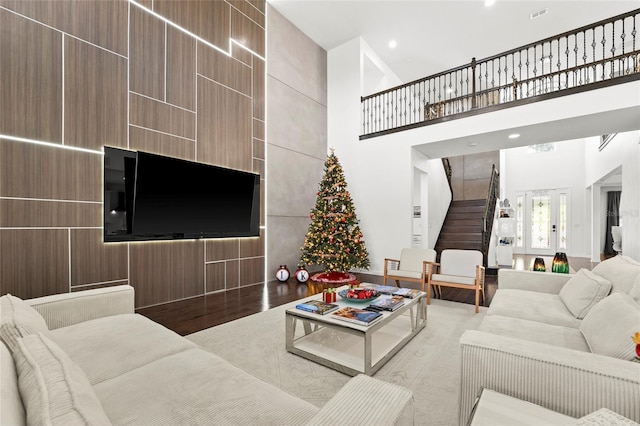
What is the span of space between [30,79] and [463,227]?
345 inches

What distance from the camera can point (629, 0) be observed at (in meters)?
5.70

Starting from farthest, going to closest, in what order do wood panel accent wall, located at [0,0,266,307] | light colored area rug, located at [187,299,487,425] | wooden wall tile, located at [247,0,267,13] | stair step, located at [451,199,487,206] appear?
1. stair step, located at [451,199,487,206]
2. wooden wall tile, located at [247,0,267,13]
3. wood panel accent wall, located at [0,0,266,307]
4. light colored area rug, located at [187,299,487,425]

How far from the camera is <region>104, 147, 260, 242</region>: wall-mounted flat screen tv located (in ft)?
11.6

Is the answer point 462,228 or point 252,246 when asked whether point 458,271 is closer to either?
point 252,246

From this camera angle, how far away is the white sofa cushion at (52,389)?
2.20ft

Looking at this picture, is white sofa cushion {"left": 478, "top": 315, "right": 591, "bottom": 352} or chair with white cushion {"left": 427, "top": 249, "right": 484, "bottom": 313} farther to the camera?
chair with white cushion {"left": 427, "top": 249, "right": 484, "bottom": 313}

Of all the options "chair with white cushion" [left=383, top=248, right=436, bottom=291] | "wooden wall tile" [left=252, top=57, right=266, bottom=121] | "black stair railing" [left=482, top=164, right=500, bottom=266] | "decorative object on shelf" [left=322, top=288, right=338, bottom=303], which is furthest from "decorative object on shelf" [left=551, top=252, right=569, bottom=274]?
"wooden wall tile" [left=252, top=57, right=266, bottom=121]

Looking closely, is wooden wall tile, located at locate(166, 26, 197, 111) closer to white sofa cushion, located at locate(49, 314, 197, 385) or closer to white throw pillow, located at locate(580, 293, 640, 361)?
white sofa cushion, located at locate(49, 314, 197, 385)

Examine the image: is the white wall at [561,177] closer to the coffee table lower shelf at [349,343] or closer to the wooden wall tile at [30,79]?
the coffee table lower shelf at [349,343]

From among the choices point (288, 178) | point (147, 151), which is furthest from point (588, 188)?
point (147, 151)

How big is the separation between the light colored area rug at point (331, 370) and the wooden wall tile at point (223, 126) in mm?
2501

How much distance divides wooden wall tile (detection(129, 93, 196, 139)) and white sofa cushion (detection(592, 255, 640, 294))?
4.75 metres

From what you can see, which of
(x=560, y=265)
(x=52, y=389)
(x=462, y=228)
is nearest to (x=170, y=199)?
(x=52, y=389)

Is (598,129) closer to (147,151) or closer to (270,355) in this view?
(270,355)
